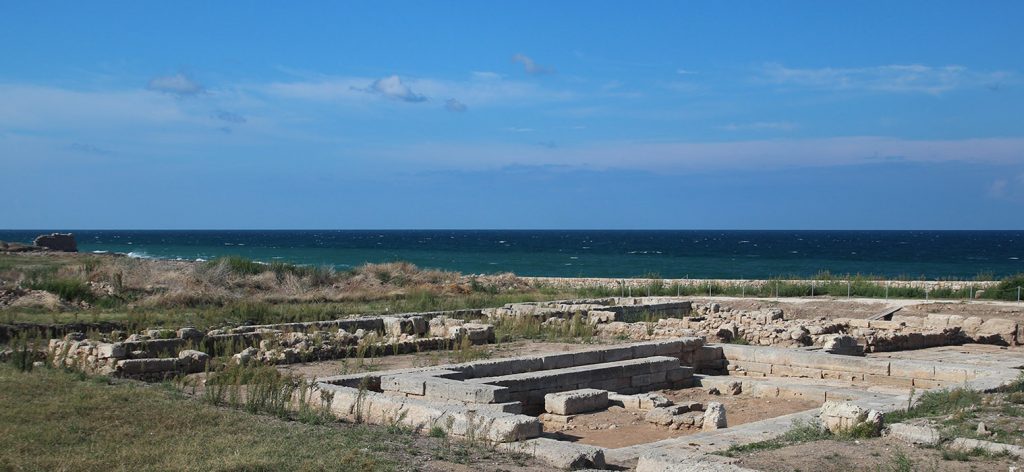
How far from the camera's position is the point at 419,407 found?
10359 millimetres

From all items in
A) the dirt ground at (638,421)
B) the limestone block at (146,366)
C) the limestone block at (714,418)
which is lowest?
A: the dirt ground at (638,421)

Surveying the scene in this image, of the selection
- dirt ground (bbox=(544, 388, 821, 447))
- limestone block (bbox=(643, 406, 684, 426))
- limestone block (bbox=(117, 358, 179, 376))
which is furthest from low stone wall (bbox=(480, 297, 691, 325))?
limestone block (bbox=(643, 406, 684, 426))

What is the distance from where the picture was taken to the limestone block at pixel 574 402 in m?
12.3

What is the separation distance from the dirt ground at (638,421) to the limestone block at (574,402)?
116 millimetres

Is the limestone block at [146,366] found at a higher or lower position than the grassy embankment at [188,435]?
lower

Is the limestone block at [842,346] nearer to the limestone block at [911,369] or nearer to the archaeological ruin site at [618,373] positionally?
the archaeological ruin site at [618,373]

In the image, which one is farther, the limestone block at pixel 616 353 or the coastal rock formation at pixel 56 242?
the coastal rock formation at pixel 56 242

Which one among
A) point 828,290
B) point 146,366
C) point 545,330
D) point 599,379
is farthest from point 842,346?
point 146,366

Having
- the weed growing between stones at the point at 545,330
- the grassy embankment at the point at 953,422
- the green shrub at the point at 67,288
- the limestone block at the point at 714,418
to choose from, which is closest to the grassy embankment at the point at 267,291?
the green shrub at the point at 67,288

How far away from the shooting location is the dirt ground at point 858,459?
8.05 metres

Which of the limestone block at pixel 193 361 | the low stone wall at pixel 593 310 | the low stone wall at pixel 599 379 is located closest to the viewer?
the low stone wall at pixel 599 379

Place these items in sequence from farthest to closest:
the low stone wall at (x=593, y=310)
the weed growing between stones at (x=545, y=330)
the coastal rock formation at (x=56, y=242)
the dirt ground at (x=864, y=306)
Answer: the coastal rock formation at (x=56, y=242)
the dirt ground at (x=864, y=306)
the low stone wall at (x=593, y=310)
the weed growing between stones at (x=545, y=330)

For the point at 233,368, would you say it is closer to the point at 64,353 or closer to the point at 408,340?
the point at 64,353

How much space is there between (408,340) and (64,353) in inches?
242
